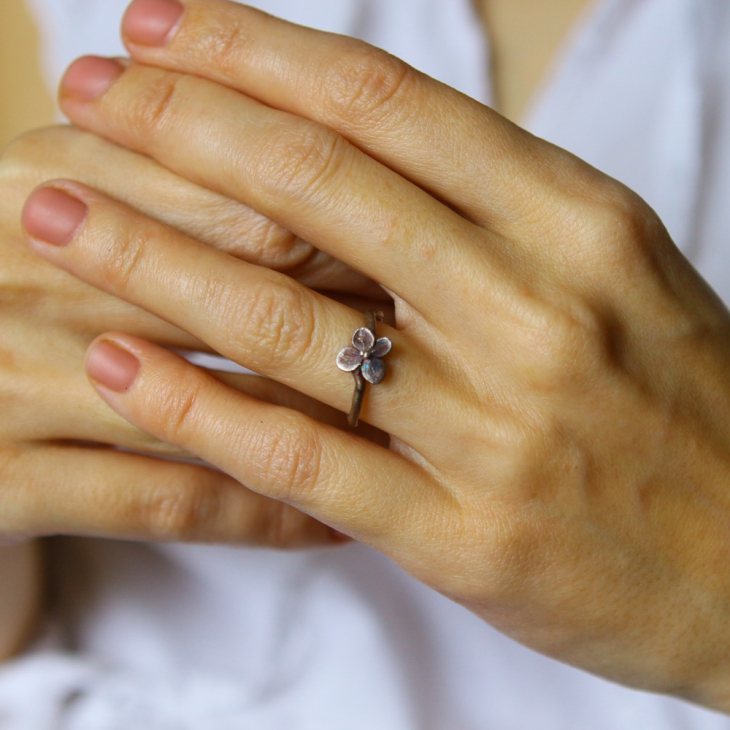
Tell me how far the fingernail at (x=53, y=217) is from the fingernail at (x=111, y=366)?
133mm

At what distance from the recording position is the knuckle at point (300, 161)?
0.77m

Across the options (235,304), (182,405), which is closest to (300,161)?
(235,304)

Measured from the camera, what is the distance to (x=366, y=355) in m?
0.75

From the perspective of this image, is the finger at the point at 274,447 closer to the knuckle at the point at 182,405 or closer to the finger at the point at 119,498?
the knuckle at the point at 182,405

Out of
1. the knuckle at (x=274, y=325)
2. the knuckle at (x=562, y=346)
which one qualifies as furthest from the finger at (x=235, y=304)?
the knuckle at (x=562, y=346)

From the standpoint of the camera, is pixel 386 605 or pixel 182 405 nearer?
pixel 182 405

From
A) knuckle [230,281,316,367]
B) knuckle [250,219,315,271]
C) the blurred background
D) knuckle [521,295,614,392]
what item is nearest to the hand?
knuckle [250,219,315,271]

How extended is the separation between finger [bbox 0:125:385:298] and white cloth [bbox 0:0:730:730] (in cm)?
54

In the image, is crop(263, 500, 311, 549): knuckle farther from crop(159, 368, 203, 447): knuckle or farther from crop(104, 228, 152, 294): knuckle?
crop(104, 228, 152, 294): knuckle

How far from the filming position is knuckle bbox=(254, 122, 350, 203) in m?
0.77

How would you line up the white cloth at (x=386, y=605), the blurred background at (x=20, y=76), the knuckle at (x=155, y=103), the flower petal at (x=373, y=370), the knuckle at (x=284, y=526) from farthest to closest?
the blurred background at (x=20, y=76), the white cloth at (x=386, y=605), the knuckle at (x=284, y=526), the knuckle at (x=155, y=103), the flower petal at (x=373, y=370)

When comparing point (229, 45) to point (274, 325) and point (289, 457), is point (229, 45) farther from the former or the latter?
point (289, 457)

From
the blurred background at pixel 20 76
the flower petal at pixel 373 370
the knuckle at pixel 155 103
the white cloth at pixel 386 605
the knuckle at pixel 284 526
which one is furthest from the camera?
the blurred background at pixel 20 76

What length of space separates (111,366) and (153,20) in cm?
43
